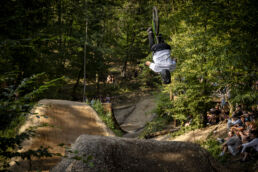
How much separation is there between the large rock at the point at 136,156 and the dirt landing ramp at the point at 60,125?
6.38 ft

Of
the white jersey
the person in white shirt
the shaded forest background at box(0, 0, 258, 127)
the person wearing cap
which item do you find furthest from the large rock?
the person in white shirt

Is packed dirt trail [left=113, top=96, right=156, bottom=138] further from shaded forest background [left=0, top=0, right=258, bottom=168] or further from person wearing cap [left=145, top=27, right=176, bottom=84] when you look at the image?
person wearing cap [left=145, top=27, right=176, bottom=84]

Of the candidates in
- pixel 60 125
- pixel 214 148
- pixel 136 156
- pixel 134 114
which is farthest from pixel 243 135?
pixel 134 114

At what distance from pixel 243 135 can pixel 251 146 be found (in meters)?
0.39

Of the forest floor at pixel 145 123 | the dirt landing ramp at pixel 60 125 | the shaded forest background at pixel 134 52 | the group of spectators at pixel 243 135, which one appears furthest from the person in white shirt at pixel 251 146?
the dirt landing ramp at pixel 60 125

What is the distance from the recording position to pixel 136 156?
4.04m

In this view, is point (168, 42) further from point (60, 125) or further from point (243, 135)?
point (60, 125)

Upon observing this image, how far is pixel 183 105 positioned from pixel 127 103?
35.5ft

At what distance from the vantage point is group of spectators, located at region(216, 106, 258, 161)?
6498 millimetres

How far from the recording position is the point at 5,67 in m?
4.77

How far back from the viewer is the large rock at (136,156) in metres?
3.69

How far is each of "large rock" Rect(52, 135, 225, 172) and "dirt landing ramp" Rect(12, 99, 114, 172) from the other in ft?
6.38

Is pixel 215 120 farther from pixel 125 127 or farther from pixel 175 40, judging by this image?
pixel 125 127

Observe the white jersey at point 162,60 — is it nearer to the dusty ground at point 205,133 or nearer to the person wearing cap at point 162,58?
the person wearing cap at point 162,58
